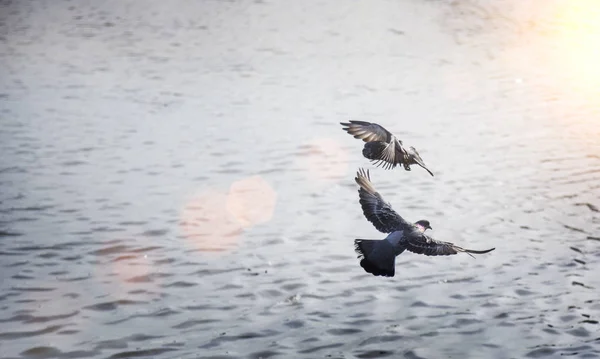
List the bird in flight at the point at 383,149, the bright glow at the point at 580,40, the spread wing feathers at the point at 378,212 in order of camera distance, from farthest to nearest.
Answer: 1. the bright glow at the point at 580,40
2. the bird in flight at the point at 383,149
3. the spread wing feathers at the point at 378,212

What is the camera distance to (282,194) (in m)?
18.5

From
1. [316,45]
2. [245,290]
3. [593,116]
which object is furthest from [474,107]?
[245,290]

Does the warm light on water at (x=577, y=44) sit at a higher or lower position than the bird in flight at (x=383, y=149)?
lower

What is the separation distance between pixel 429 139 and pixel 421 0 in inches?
1021

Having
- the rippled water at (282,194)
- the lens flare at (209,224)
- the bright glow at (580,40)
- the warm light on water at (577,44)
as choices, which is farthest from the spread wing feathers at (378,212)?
the bright glow at (580,40)

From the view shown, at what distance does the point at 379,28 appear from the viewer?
39.5 meters

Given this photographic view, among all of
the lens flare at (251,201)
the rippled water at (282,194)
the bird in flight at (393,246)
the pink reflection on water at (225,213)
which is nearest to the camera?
the bird in flight at (393,246)

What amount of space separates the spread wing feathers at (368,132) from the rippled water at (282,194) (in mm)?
2830

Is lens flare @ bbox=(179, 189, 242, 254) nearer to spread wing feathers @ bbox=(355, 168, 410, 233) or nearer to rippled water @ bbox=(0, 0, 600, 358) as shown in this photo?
rippled water @ bbox=(0, 0, 600, 358)

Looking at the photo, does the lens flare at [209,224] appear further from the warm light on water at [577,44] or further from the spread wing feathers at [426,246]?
the warm light on water at [577,44]

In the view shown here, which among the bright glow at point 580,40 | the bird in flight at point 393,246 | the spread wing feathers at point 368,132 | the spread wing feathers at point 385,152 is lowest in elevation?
the bright glow at point 580,40

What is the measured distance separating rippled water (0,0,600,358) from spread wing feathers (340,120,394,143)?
111 inches

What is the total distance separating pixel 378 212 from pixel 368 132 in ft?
3.92

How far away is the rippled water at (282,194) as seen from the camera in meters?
12.5
